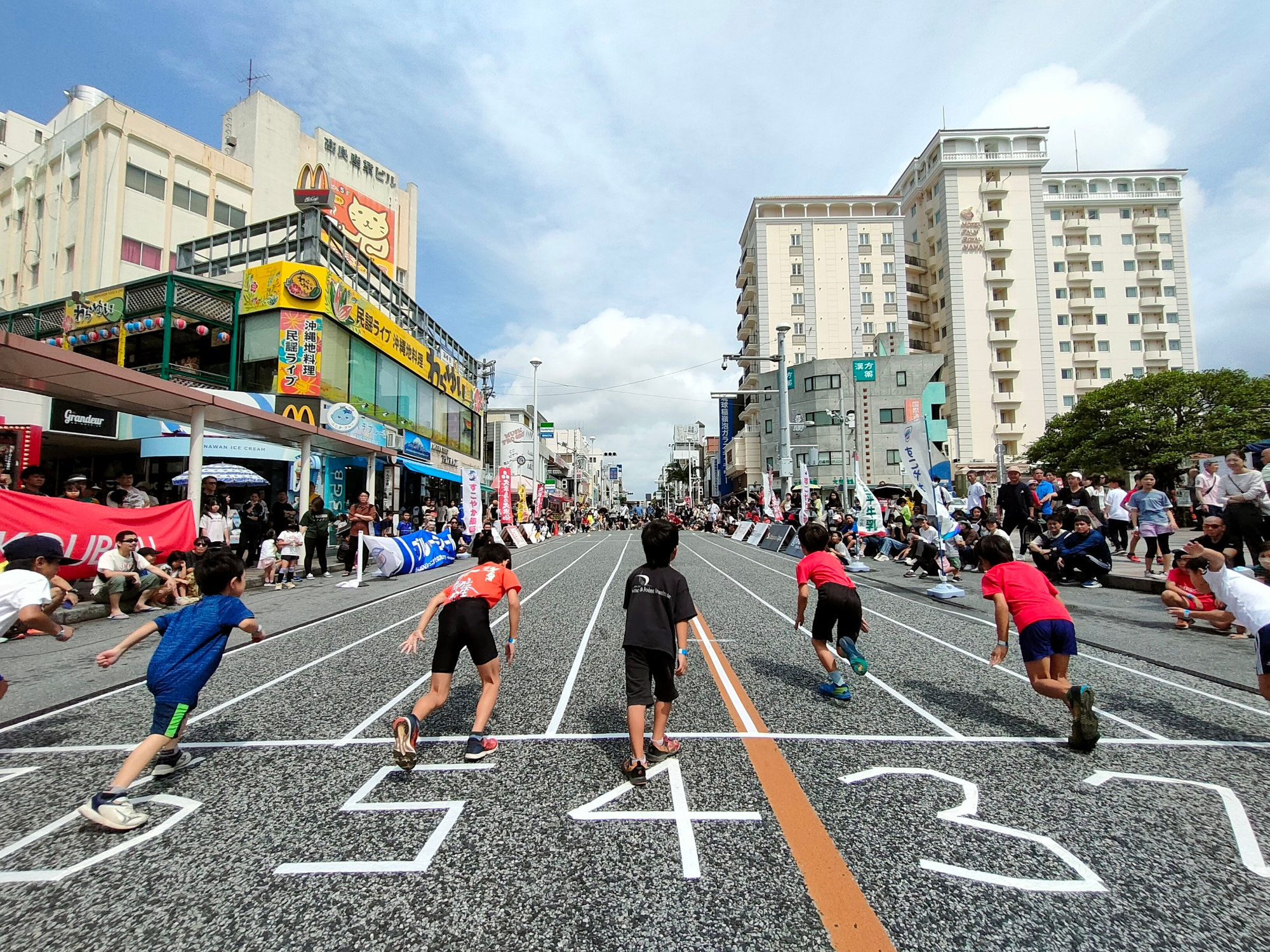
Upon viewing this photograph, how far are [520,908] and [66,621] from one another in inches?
366

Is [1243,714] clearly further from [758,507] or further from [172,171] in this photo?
[172,171]

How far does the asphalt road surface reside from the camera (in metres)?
2.34

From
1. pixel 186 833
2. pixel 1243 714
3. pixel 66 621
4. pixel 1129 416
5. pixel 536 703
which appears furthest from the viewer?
pixel 1129 416

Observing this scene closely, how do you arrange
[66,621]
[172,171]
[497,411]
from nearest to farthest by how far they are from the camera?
[66,621] < [172,171] < [497,411]

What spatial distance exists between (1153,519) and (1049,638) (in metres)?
8.23

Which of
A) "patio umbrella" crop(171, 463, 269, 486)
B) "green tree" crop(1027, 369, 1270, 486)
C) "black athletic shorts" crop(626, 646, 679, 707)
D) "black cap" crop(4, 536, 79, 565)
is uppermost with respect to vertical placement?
"green tree" crop(1027, 369, 1270, 486)

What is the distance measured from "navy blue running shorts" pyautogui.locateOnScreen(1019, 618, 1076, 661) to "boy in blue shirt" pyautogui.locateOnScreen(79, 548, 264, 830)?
5.13m

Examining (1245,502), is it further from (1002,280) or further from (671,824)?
(1002,280)

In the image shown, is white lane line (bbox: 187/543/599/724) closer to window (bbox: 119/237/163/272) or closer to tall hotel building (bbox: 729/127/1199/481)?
window (bbox: 119/237/163/272)

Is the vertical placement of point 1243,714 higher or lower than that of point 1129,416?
lower

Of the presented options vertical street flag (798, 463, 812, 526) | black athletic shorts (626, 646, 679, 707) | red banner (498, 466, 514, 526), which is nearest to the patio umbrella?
red banner (498, 466, 514, 526)

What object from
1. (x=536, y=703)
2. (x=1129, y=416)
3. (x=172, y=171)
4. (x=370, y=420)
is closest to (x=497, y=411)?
(x=172, y=171)

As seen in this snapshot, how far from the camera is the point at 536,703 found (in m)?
5.02

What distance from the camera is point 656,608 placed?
12.9 feet
